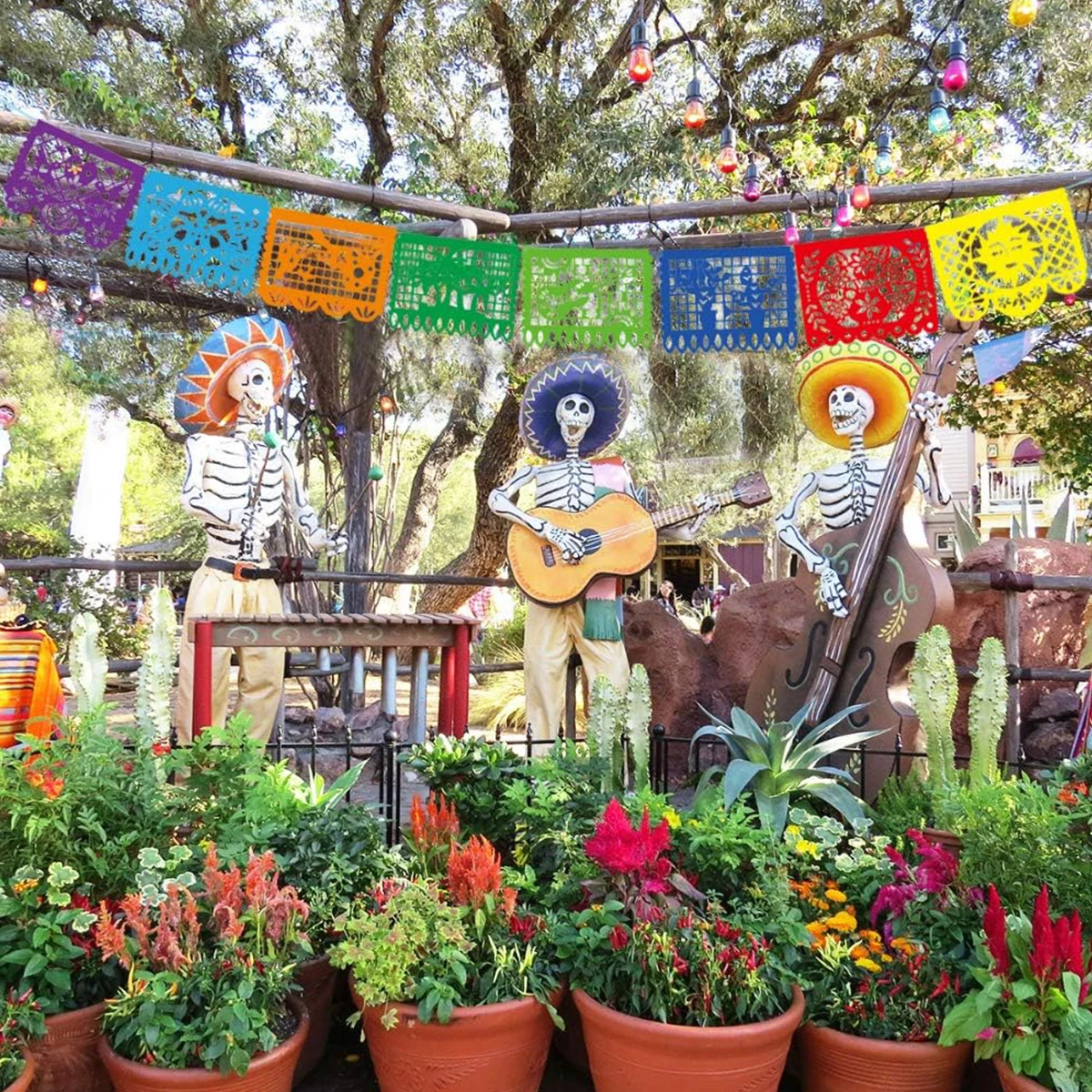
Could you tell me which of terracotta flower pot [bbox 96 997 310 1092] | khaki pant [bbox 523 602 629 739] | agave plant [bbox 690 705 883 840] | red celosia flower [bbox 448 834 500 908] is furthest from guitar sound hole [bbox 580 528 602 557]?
terracotta flower pot [bbox 96 997 310 1092]

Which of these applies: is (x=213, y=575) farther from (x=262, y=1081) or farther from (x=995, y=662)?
(x=995, y=662)

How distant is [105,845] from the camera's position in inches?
97.3

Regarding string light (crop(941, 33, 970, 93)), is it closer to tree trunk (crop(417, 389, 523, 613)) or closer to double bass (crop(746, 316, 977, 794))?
double bass (crop(746, 316, 977, 794))

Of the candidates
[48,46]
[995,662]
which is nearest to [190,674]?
[995,662]

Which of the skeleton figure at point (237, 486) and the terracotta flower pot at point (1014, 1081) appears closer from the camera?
the terracotta flower pot at point (1014, 1081)

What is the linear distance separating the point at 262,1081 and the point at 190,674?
2838mm

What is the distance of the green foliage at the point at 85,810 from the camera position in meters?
2.39

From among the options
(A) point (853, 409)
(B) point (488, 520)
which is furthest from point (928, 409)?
(B) point (488, 520)

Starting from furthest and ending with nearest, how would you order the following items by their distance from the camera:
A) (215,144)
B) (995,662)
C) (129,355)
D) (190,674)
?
(129,355), (215,144), (190,674), (995,662)

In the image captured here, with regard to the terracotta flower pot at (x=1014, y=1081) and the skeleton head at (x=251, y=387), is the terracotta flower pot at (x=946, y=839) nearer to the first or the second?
the terracotta flower pot at (x=1014, y=1081)

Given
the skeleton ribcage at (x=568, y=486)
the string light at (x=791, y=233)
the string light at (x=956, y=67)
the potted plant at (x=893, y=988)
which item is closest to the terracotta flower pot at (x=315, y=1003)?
the potted plant at (x=893, y=988)

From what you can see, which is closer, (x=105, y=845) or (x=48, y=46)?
(x=105, y=845)

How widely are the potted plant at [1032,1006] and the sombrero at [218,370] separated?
4.15 m

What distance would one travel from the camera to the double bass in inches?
166
